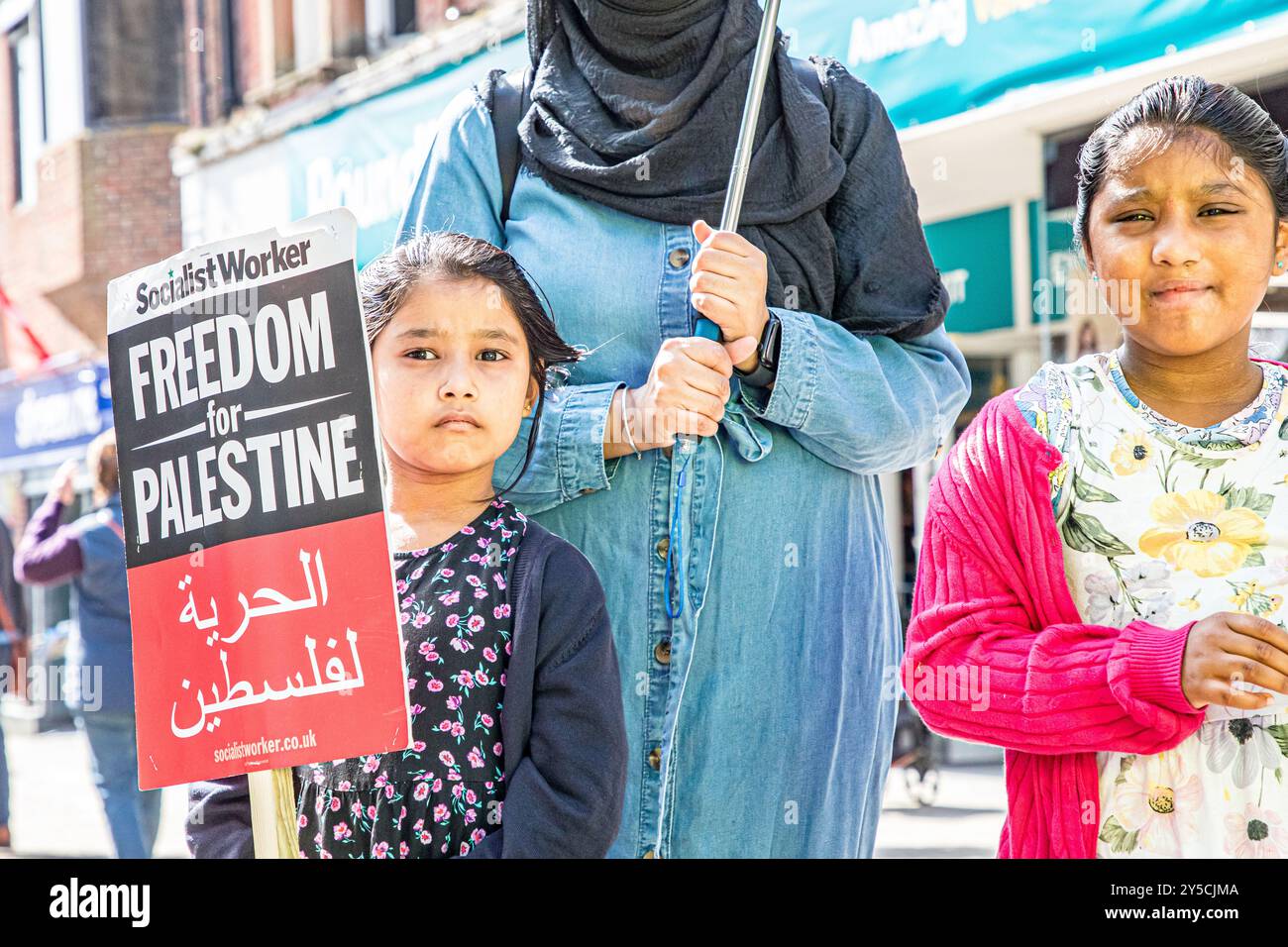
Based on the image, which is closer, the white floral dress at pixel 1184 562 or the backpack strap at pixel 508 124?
the white floral dress at pixel 1184 562

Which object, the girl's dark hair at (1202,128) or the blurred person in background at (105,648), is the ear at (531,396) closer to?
the girl's dark hair at (1202,128)

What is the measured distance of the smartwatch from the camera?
1.78m

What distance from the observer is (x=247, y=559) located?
1710 mm

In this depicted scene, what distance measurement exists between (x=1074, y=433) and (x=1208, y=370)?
0.60 feet

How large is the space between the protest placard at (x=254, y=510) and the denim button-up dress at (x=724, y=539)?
25 cm

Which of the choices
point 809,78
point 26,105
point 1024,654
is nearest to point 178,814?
point 26,105

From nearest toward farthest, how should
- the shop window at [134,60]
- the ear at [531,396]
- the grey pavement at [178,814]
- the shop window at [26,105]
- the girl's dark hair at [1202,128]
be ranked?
the girl's dark hair at [1202,128], the ear at [531,396], the grey pavement at [178,814], the shop window at [134,60], the shop window at [26,105]

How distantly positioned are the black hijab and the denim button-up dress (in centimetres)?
5

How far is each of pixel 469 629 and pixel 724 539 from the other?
1.16ft

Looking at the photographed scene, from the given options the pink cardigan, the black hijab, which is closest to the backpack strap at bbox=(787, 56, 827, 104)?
the black hijab

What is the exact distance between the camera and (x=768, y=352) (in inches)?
70.1

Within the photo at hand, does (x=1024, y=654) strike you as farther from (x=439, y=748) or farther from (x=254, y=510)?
(x=254, y=510)

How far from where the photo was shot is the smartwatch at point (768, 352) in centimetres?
178

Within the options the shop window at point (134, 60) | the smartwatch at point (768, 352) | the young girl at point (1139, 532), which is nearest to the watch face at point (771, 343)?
the smartwatch at point (768, 352)
